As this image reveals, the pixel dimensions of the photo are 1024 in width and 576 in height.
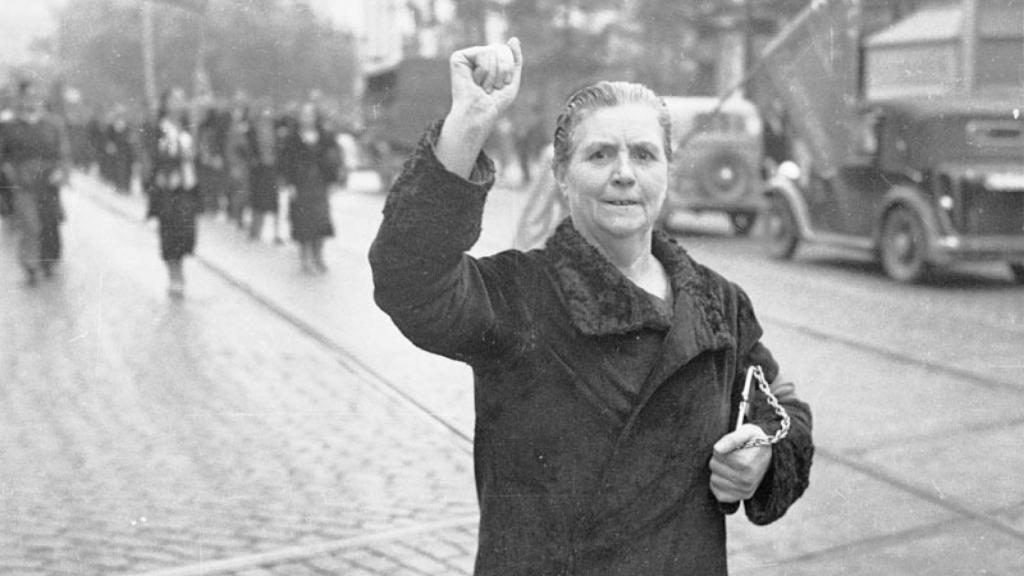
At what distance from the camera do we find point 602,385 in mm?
1718

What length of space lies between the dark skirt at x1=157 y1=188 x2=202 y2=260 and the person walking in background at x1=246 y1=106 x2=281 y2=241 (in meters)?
2.47

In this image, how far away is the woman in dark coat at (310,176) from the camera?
11.1 metres

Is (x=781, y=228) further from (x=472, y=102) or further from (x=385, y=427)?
(x=472, y=102)

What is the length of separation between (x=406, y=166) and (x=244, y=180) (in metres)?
13.6

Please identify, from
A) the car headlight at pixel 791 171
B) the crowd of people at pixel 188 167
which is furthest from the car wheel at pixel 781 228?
the crowd of people at pixel 188 167

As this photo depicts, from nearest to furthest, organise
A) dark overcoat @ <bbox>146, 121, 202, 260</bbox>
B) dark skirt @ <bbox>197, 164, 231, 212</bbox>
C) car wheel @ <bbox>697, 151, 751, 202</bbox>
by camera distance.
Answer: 1. dark overcoat @ <bbox>146, 121, 202, 260</bbox>
2. car wheel @ <bbox>697, 151, 751, 202</bbox>
3. dark skirt @ <bbox>197, 164, 231, 212</bbox>

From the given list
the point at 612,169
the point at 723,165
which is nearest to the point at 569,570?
the point at 612,169

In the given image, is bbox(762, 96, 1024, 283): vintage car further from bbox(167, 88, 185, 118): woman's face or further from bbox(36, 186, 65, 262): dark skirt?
bbox(36, 186, 65, 262): dark skirt

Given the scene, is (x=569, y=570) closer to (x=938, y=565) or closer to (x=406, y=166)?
(x=406, y=166)

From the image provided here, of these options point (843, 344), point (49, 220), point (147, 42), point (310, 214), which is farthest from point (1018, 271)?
point (49, 220)

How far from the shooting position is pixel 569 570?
172 centimetres

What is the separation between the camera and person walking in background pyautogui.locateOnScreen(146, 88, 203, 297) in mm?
9344

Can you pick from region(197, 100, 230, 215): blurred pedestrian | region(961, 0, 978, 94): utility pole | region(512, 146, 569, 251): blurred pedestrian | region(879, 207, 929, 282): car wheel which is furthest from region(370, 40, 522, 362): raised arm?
region(197, 100, 230, 215): blurred pedestrian

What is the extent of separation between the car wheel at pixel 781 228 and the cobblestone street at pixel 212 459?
6.55 meters
